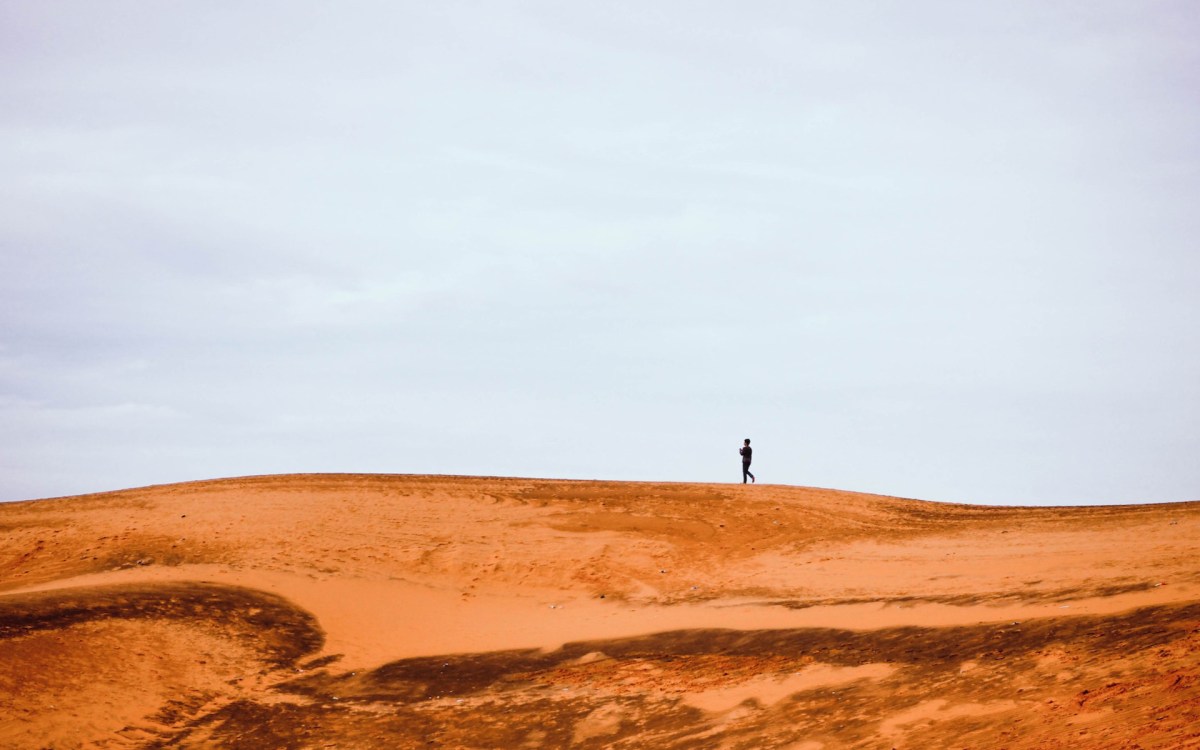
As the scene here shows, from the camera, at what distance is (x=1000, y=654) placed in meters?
13.6

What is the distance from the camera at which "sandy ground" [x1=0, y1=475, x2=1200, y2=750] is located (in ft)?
42.0

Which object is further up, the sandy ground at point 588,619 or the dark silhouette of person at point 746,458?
the dark silhouette of person at point 746,458

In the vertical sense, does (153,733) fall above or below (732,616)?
below

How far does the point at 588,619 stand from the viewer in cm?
2108

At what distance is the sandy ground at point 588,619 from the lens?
42.0ft

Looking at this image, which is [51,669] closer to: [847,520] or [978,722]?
[978,722]

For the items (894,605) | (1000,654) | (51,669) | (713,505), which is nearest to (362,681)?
(51,669)

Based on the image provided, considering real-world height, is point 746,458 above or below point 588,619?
above

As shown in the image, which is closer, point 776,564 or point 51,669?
point 51,669

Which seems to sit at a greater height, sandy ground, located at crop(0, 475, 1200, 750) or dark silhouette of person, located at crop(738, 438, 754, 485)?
dark silhouette of person, located at crop(738, 438, 754, 485)

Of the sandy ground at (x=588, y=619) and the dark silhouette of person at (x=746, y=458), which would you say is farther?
the dark silhouette of person at (x=746, y=458)

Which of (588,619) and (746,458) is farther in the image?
(746,458)

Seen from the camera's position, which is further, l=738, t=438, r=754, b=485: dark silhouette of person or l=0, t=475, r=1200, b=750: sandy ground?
l=738, t=438, r=754, b=485: dark silhouette of person

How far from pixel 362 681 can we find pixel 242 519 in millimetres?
10101
